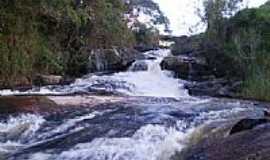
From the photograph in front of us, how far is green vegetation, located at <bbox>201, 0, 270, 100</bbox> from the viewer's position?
14470mm

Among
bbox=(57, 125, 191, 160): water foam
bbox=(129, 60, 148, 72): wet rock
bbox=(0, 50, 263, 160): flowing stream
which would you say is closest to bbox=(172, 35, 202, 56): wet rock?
bbox=(129, 60, 148, 72): wet rock

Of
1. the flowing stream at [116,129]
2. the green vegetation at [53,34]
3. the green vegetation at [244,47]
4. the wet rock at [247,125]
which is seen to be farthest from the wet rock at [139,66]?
the wet rock at [247,125]

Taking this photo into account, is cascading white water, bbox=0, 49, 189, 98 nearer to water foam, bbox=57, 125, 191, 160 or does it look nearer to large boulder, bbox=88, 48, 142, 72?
large boulder, bbox=88, 48, 142, 72

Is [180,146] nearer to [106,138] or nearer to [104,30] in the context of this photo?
[106,138]

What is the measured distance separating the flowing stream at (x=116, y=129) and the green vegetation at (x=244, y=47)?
1.75 metres

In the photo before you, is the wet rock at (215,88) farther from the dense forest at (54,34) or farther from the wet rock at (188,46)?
the dense forest at (54,34)

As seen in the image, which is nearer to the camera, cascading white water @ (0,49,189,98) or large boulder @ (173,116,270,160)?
large boulder @ (173,116,270,160)

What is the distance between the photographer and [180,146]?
26.6 ft

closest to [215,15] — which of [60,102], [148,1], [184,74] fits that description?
[184,74]

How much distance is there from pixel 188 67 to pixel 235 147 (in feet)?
42.9

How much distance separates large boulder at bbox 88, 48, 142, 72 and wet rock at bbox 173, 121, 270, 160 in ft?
44.5

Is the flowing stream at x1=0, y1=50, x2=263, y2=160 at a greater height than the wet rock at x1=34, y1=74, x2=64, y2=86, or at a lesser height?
lesser

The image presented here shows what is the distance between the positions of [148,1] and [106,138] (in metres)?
35.8

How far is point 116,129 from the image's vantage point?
30.6 feet
